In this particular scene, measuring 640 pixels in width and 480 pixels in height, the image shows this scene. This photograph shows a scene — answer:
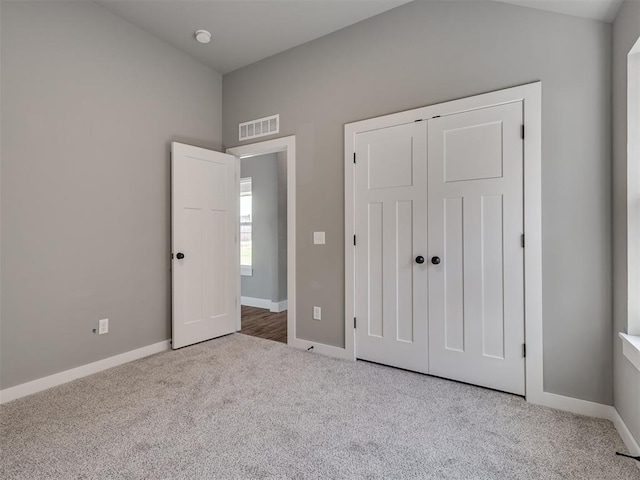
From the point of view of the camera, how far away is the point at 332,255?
2930 mm

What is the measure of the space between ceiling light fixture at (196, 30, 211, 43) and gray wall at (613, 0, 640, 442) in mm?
3061

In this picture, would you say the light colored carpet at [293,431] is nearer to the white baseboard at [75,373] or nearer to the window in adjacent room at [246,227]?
the white baseboard at [75,373]

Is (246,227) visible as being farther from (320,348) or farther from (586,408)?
(586,408)

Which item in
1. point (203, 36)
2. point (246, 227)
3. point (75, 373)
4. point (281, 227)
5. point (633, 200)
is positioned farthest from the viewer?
point (246, 227)

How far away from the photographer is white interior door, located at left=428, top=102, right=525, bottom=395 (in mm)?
2127

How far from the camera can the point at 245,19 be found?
107 inches

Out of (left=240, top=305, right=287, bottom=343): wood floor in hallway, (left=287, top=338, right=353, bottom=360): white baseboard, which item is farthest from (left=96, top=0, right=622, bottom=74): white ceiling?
(left=240, top=305, right=287, bottom=343): wood floor in hallway

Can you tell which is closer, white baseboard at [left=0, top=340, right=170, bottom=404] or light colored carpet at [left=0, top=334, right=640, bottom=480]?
light colored carpet at [left=0, top=334, right=640, bottom=480]

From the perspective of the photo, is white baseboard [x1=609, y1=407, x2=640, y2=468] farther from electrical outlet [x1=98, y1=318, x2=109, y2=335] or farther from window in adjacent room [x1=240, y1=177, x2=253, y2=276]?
window in adjacent room [x1=240, y1=177, x2=253, y2=276]

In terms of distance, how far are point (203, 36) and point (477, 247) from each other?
3081 millimetres

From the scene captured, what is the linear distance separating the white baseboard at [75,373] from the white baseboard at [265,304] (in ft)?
6.20

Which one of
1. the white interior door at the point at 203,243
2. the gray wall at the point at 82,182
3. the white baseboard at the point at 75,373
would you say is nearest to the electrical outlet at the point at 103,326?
the gray wall at the point at 82,182

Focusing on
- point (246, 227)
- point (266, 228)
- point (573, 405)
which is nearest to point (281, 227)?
point (266, 228)

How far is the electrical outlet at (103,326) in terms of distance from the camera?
103 inches
